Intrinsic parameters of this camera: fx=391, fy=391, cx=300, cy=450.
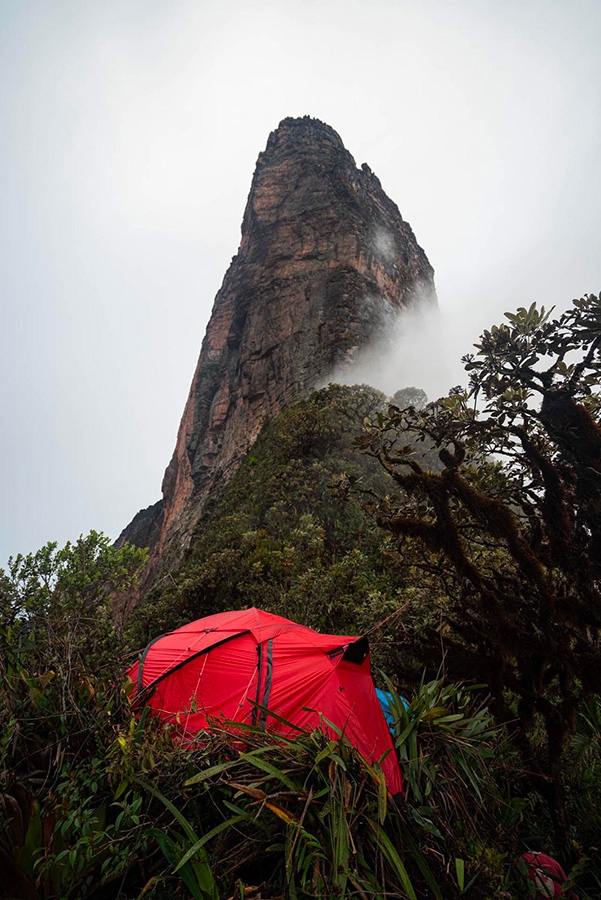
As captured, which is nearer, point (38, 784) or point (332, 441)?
point (38, 784)

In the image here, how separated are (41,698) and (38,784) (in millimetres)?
381

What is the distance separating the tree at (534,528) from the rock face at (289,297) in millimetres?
14583

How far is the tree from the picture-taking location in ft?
9.23

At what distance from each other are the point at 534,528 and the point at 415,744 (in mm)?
1985

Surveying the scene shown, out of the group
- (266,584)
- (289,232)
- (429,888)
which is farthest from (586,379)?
(289,232)

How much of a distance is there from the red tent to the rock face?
41.5ft

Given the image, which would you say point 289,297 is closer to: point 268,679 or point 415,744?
point 268,679

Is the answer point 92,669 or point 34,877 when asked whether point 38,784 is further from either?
point 92,669

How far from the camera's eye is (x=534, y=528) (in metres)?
3.32

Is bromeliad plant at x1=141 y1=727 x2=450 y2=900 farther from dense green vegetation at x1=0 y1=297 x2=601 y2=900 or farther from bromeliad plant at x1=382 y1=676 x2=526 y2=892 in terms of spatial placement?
bromeliad plant at x1=382 y1=676 x2=526 y2=892

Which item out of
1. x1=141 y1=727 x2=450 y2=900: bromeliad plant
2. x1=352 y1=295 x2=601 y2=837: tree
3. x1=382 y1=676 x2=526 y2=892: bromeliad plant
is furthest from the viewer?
x1=352 y1=295 x2=601 y2=837: tree

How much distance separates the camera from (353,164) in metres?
30.7

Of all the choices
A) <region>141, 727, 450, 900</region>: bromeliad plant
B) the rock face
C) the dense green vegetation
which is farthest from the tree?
the rock face

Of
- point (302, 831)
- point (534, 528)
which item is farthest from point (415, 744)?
point (534, 528)
